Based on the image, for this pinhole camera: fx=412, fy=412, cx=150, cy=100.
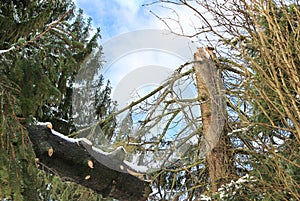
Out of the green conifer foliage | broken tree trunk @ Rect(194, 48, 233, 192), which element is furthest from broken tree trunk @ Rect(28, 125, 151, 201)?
broken tree trunk @ Rect(194, 48, 233, 192)

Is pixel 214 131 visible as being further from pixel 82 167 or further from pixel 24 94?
pixel 24 94

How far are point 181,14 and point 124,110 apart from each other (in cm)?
139

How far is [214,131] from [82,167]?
A: 170cm

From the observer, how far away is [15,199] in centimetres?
163

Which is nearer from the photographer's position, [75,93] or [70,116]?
[75,93]

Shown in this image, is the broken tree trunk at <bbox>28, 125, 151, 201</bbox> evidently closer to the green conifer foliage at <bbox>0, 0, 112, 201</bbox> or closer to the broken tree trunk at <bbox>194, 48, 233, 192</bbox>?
the green conifer foliage at <bbox>0, 0, 112, 201</bbox>

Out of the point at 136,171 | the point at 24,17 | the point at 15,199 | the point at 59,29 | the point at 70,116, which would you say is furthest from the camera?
the point at 70,116

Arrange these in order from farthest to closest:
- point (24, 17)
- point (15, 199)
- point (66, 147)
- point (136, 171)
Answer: point (24, 17), point (136, 171), point (66, 147), point (15, 199)

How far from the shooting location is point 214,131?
154 inches

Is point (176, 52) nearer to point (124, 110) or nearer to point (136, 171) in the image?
point (124, 110)

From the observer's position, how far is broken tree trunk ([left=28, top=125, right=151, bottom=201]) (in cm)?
237

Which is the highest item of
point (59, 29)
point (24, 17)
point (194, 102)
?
point (24, 17)

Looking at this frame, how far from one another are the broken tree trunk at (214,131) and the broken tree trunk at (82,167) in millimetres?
964

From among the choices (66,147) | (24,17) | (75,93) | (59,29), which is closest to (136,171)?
(66,147)
